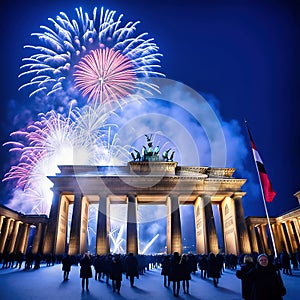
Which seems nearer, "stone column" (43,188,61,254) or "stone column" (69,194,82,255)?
"stone column" (43,188,61,254)

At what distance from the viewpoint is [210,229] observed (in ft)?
126

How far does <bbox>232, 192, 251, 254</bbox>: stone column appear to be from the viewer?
124ft

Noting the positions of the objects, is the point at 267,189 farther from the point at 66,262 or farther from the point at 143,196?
the point at 143,196

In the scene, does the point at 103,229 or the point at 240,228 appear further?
the point at 240,228

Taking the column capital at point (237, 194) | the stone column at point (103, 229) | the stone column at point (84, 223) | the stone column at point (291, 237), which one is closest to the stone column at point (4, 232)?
the stone column at point (84, 223)

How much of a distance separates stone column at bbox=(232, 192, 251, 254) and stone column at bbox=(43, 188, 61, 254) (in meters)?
29.2

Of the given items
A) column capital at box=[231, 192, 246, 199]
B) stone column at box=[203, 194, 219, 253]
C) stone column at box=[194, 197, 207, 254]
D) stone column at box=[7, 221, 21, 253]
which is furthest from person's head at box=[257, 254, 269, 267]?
stone column at box=[7, 221, 21, 253]

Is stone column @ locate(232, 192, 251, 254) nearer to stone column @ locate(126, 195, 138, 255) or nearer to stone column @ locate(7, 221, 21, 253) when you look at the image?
stone column @ locate(126, 195, 138, 255)

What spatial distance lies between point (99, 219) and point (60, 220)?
22.1ft

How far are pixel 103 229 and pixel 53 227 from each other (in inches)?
300

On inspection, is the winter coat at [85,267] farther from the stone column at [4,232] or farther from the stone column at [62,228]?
the stone column at [4,232]

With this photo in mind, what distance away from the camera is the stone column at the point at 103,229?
35.7m

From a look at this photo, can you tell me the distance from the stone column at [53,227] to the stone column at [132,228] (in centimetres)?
1119

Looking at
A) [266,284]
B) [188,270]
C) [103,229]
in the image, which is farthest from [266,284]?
[103,229]
